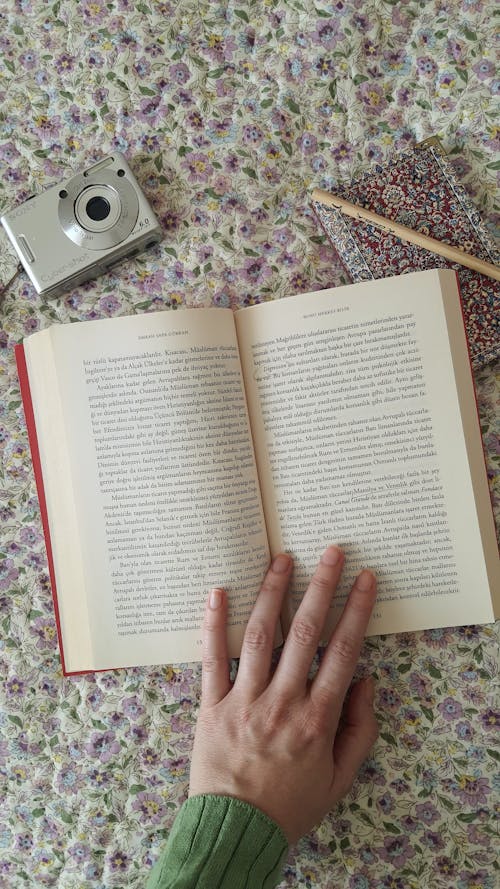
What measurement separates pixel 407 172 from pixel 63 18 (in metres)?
0.48

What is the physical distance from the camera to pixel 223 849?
2.38 ft

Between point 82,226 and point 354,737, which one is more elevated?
point 82,226

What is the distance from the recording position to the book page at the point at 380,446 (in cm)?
81

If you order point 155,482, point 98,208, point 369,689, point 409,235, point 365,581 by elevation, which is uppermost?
point 98,208

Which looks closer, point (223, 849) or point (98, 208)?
point (223, 849)

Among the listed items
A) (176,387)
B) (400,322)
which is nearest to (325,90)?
(400,322)

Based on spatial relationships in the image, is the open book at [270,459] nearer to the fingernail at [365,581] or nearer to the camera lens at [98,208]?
the fingernail at [365,581]

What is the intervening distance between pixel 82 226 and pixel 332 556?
0.49 metres

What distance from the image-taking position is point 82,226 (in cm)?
87

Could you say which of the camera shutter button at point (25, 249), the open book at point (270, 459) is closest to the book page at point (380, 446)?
the open book at point (270, 459)

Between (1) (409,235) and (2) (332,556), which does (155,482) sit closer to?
(2) (332,556)

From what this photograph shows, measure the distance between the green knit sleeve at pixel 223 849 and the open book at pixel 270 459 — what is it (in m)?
0.17

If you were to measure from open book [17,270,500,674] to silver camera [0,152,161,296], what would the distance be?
9 centimetres

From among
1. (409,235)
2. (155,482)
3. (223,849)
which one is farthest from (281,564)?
(409,235)
